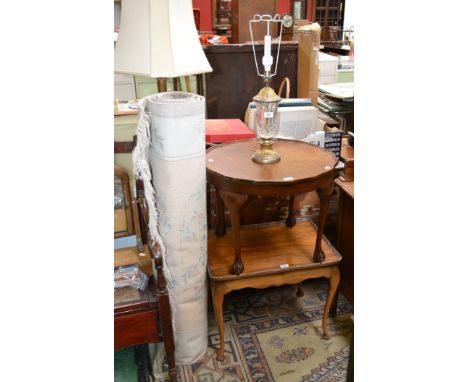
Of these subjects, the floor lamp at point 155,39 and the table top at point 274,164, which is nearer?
the floor lamp at point 155,39

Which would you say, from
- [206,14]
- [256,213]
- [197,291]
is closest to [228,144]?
[256,213]

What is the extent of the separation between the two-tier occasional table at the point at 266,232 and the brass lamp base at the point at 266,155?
32 mm

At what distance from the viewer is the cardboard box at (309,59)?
2.54m

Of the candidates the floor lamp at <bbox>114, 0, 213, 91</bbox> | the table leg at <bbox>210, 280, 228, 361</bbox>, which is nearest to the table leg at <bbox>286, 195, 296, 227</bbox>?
the table leg at <bbox>210, 280, 228, 361</bbox>

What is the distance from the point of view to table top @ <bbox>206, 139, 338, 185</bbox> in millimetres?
1545

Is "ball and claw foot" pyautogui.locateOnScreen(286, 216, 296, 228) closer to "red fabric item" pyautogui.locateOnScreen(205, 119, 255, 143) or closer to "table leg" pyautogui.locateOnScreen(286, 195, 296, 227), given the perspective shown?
"table leg" pyautogui.locateOnScreen(286, 195, 296, 227)

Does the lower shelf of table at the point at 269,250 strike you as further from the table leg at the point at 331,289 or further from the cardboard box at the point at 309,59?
A: the cardboard box at the point at 309,59

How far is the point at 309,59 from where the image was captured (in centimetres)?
256

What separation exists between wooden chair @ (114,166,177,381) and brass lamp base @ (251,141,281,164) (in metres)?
0.49

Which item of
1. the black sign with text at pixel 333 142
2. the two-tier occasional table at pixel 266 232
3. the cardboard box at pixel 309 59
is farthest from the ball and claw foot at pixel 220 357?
the cardboard box at pixel 309 59

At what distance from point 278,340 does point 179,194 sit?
859 mm

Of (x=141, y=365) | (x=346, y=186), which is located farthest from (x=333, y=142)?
(x=141, y=365)

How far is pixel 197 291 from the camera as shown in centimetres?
164
